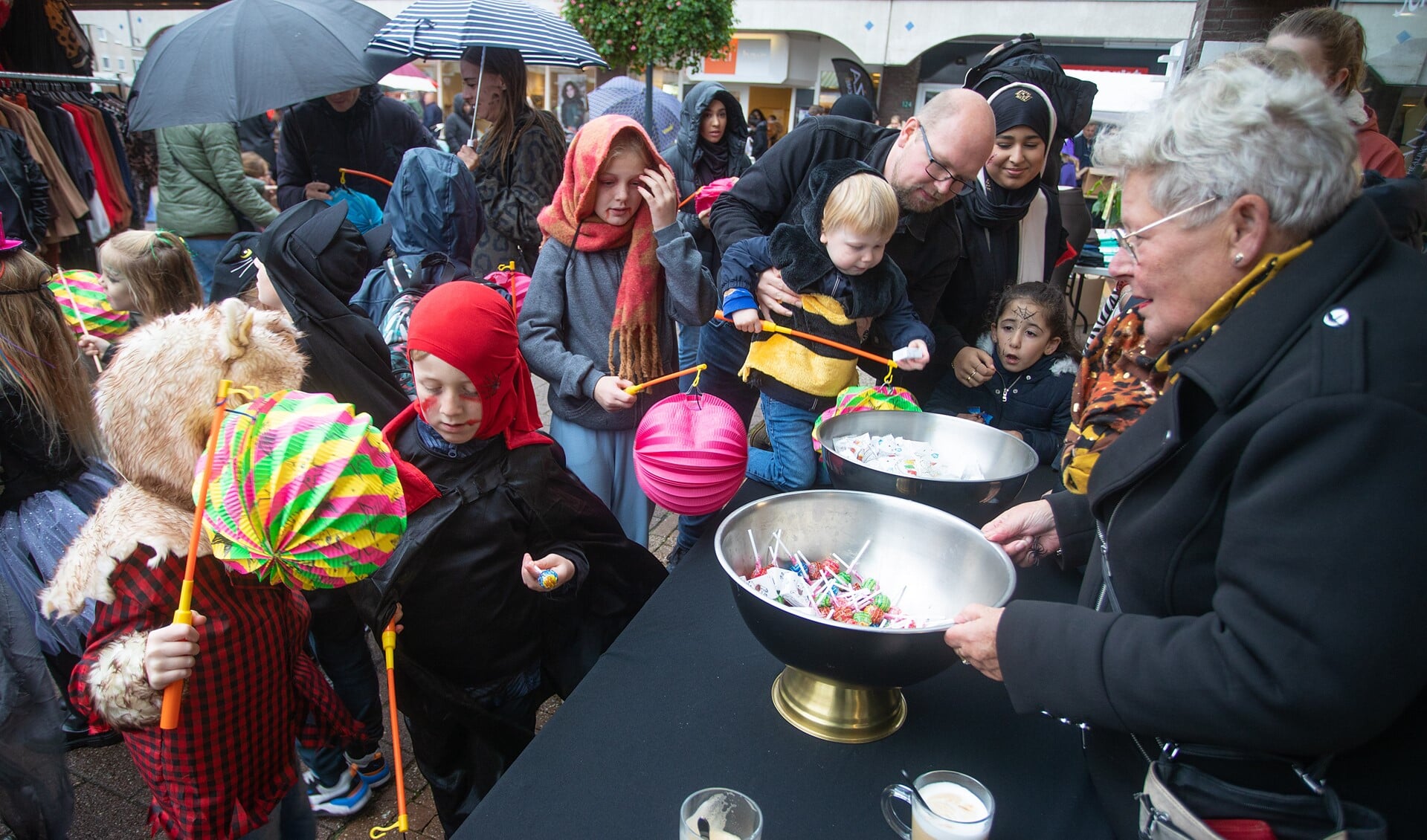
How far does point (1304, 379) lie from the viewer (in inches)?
32.4

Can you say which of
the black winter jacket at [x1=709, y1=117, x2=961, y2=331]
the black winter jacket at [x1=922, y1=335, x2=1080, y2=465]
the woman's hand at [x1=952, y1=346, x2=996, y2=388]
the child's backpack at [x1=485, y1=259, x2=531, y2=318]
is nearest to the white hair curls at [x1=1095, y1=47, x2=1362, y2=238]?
the black winter jacket at [x1=709, y1=117, x2=961, y2=331]

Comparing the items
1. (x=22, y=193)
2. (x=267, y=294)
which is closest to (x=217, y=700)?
(x=267, y=294)

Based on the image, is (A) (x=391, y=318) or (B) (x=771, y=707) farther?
(A) (x=391, y=318)

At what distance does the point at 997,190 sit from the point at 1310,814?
88.1 inches

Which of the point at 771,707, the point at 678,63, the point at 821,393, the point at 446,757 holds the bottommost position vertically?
the point at 446,757

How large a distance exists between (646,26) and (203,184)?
513 cm

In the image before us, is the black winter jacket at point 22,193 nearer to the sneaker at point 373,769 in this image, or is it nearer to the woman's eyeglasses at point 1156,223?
the sneaker at point 373,769

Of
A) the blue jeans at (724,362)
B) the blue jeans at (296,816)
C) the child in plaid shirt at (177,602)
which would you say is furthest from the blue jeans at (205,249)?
the blue jeans at (296,816)

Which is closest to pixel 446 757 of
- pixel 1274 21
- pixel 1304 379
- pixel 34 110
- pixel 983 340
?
pixel 1304 379

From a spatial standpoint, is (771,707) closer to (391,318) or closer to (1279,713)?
(1279,713)

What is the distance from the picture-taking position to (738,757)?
1205mm

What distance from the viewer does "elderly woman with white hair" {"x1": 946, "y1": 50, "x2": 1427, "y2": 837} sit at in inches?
30.1

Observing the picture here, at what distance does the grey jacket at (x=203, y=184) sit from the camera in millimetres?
Answer: 4254

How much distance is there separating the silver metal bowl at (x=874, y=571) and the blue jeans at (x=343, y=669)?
1.26 meters
